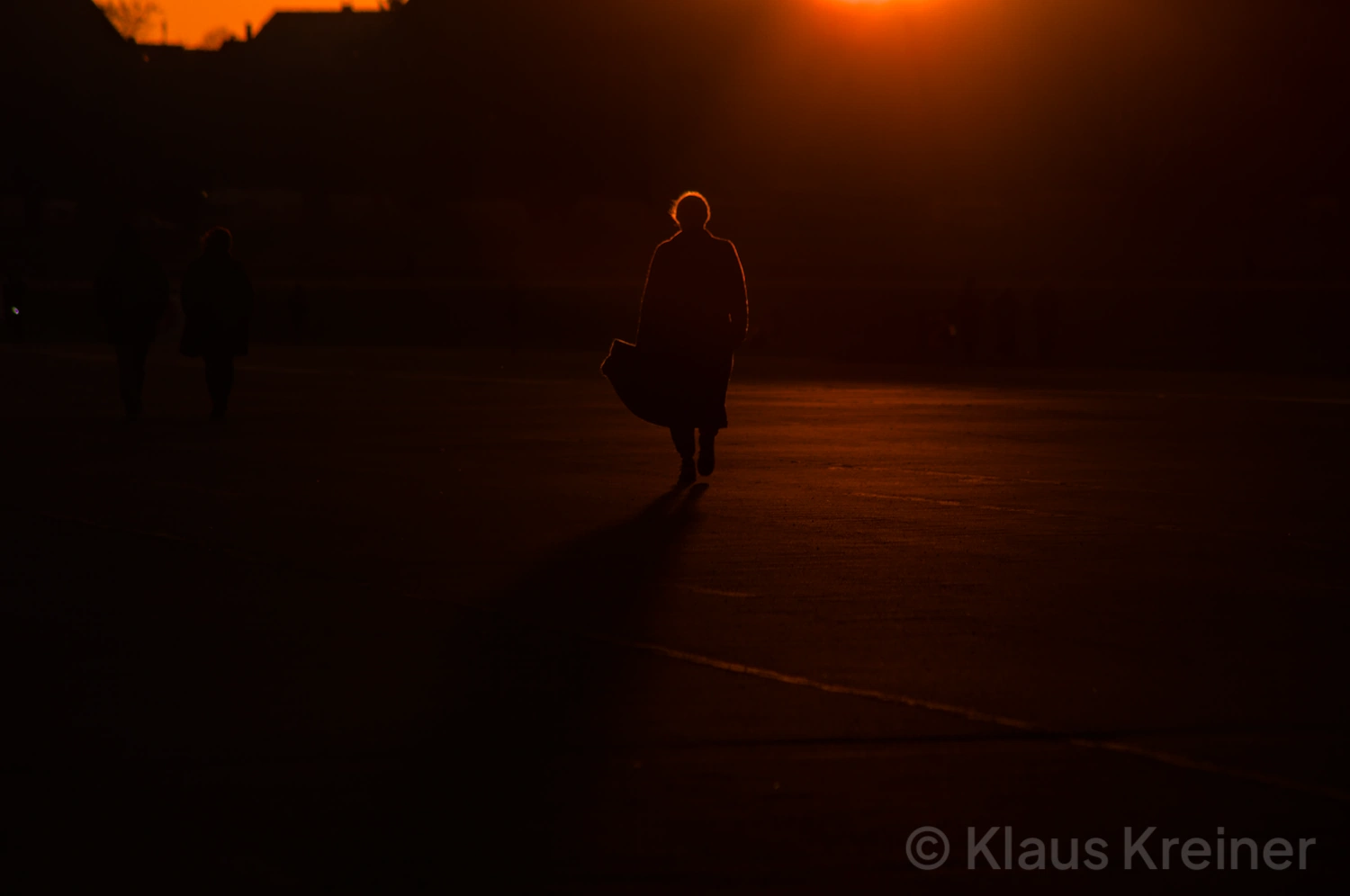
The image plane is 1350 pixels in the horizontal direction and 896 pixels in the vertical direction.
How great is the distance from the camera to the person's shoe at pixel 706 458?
13.2 metres

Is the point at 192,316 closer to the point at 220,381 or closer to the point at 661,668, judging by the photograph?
the point at 220,381

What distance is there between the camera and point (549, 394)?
892 inches

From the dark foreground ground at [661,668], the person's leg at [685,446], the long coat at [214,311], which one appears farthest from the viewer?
the long coat at [214,311]

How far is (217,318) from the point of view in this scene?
18.5 metres

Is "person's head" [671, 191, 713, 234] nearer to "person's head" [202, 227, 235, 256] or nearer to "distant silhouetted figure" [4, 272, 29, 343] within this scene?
"person's head" [202, 227, 235, 256]

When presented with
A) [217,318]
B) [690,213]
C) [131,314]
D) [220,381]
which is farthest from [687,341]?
[131,314]

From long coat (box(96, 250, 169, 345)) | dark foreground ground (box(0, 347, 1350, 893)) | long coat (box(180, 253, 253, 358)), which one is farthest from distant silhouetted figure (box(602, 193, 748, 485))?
long coat (box(96, 250, 169, 345))

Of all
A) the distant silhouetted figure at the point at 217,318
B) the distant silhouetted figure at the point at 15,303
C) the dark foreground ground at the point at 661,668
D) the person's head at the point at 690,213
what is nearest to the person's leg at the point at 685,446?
the dark foreground ground at the point at 661,668

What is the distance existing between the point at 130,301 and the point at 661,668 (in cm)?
1277

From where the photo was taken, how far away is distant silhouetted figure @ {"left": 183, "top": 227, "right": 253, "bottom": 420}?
1856 cm

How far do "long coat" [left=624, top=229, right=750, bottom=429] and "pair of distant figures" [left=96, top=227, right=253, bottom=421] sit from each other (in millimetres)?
6600

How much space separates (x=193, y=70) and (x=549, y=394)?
80.4m

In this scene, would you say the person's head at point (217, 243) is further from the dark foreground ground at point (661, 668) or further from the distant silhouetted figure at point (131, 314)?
the dark foreground ground at point (661, 668)

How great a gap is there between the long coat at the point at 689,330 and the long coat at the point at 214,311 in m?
6.54
